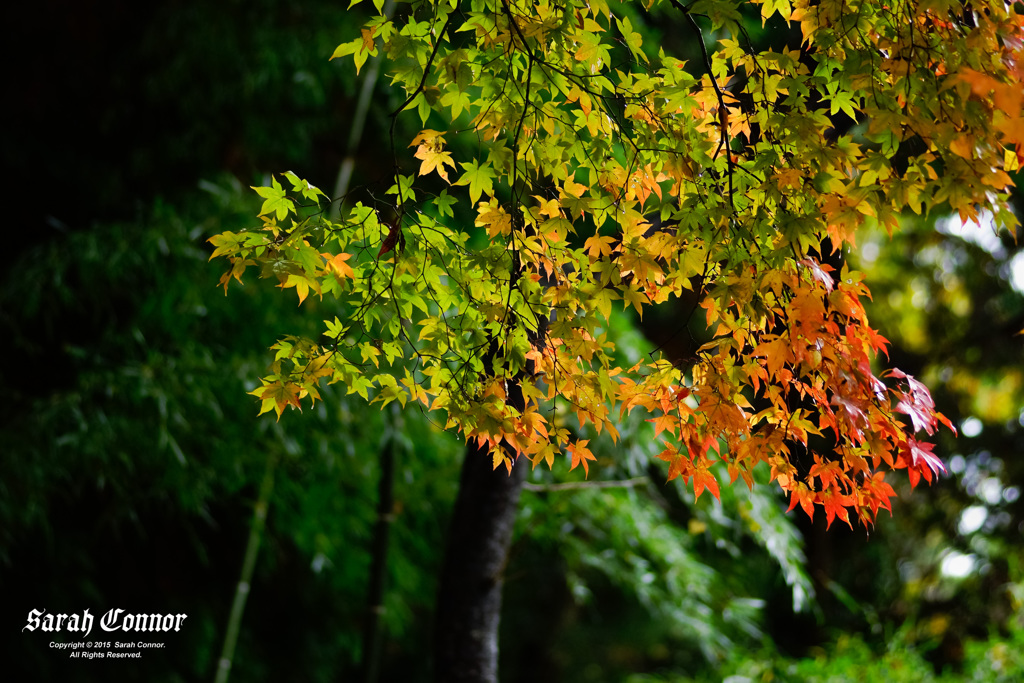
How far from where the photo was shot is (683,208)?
3.37 ft

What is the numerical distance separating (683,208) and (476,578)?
116cm

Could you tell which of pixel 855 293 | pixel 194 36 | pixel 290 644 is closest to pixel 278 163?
pixel 194 36

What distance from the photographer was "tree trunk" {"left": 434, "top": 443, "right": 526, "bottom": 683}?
1.78 metres

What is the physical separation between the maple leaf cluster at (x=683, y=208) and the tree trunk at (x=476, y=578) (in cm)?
65

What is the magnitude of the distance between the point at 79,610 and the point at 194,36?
2.25 meters

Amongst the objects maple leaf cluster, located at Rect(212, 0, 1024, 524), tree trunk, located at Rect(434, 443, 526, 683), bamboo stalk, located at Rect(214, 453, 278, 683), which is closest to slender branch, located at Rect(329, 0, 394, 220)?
bamboo stalk, located at Rect(214, 453, 278, 683)

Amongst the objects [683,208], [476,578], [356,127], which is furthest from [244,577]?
[683,208]

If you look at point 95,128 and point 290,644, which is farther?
point 290,644

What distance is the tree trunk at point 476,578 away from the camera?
1.78 m

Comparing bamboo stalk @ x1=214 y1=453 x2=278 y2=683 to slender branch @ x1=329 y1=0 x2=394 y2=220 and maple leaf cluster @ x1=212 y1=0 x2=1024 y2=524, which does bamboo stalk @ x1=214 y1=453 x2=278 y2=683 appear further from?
maple leaf cluster @ x1=212 y1=0 x2=1024 y2=524

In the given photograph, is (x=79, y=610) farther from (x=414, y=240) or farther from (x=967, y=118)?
(x=967, y=118)

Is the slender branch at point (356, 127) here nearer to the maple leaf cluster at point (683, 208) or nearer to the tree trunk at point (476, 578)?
the tree trunk at point (476, 578)

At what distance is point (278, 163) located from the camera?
3.41m

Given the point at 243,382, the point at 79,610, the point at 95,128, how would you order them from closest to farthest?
the point at 243,382 < the point at 79,610 < the point at 95,128
